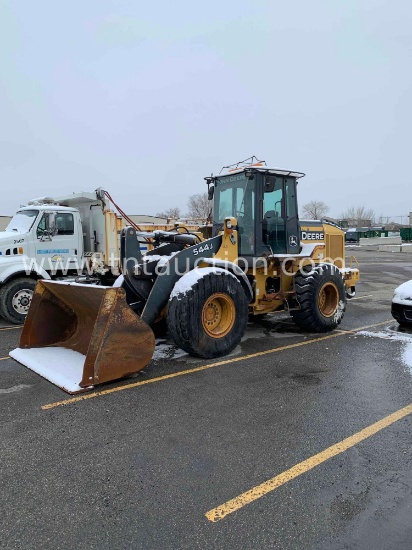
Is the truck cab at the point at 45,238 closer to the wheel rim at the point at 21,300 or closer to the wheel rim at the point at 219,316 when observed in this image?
the wheel rim at the point at 21,300

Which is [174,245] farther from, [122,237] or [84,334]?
[84,334]

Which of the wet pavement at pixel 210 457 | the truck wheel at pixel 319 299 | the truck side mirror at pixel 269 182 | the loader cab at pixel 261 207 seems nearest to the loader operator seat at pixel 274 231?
the loader cab at pixel 261 207

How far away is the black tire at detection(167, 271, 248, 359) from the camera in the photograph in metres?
5.50

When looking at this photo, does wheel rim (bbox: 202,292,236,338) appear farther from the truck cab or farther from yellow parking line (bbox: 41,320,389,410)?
the truck cab

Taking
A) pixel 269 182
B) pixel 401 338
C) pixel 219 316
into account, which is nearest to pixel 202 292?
pixel 219 316

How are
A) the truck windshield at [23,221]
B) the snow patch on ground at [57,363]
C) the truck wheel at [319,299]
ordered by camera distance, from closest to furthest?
the snow patch on ground at [57,363] < the truck wheel at [319,299] < the truck windshield at [23,221]

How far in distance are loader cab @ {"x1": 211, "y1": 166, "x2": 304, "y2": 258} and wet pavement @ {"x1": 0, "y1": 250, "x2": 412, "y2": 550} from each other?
224cm

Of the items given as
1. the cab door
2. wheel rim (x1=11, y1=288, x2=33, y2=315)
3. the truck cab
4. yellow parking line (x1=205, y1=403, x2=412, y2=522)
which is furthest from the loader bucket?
the cab door

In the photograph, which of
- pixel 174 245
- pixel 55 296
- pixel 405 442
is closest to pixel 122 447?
pixel 405 442

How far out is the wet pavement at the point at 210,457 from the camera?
8.26 ft

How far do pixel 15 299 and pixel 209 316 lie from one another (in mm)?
4759

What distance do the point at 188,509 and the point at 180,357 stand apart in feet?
10.8

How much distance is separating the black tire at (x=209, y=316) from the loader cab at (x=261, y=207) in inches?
48.8

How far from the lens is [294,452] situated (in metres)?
3.40
